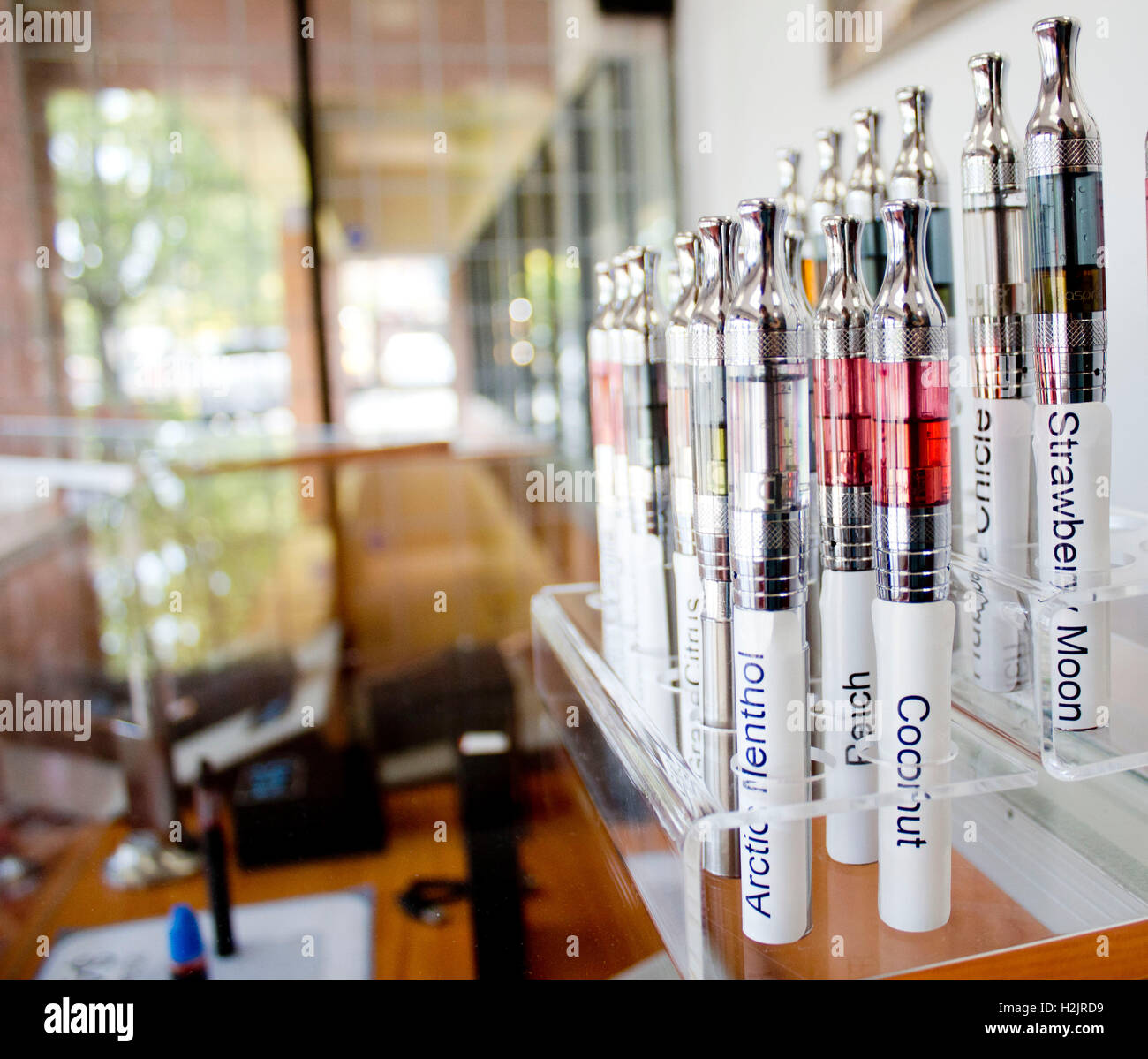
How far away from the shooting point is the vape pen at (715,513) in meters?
0.57

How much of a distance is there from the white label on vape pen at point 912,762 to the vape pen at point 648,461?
235mm

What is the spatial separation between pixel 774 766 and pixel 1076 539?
0.24 m

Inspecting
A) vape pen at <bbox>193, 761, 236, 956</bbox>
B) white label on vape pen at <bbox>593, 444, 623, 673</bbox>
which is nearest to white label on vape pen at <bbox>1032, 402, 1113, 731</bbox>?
white label on vape pen at <bbox>593, 444, 623, 673</bbox>

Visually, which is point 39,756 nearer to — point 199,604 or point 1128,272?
point 199,604

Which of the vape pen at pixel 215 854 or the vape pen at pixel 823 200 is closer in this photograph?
the vape pen at pixel 215 854

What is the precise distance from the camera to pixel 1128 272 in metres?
1.04

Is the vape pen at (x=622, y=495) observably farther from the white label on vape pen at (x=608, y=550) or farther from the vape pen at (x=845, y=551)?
the vape pen at (x=845, y=551)

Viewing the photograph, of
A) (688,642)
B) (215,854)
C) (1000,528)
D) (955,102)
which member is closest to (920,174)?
(1000,528)

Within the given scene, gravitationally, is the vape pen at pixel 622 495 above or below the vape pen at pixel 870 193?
below

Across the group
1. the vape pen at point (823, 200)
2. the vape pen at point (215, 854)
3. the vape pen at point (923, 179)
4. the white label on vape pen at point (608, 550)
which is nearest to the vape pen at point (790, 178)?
the vape pen at point (823, 200)

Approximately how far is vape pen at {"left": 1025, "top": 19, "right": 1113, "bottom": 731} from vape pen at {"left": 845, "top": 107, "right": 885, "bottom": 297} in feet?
0.50

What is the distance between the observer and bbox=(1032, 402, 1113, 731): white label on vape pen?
614 millimetres
